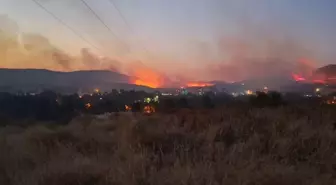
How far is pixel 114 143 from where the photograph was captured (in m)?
8.55

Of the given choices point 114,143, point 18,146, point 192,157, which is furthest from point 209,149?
point 18,146

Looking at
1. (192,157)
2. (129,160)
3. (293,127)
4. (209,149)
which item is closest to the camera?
(129,160)

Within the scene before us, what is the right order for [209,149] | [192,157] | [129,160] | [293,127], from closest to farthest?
[129,160]
[192,157]
[209,149]
[293,127]

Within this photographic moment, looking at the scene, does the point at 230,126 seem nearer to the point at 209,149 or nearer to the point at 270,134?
the point at 270,134

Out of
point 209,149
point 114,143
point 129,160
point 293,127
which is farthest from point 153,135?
point 293,127

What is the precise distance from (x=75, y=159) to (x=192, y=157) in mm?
1910

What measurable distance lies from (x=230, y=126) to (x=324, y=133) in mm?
2071

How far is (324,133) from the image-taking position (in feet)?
28.7

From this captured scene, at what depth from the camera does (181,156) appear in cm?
696

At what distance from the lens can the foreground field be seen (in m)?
5.58

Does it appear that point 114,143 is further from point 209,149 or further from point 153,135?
point 209,149

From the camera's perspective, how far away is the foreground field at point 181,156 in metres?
5.58

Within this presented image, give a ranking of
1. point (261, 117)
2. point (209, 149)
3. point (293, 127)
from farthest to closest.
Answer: point (261, 117) < point (293, 127) < point (209, 149)

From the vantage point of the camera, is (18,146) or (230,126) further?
(230,126)
